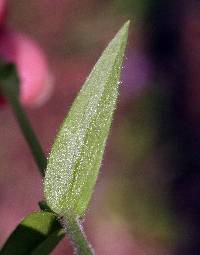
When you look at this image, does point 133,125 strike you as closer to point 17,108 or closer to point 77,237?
point 17,108

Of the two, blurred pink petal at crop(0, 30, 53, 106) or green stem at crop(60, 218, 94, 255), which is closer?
green stem at crop(60, 218, 94, 255)

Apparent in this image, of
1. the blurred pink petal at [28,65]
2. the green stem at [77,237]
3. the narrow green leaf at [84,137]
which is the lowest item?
the green stem at [77,237]

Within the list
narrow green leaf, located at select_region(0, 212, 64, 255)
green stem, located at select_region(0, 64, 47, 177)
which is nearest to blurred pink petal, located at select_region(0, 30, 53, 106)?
green stem, located at select_region(0, 64, 47, 177)

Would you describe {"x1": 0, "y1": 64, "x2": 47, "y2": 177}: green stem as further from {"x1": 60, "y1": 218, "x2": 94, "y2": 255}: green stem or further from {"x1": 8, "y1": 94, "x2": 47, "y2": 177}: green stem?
{"x1": 60, "y1": 218, "x2": 94, "y2": 255}: green stem

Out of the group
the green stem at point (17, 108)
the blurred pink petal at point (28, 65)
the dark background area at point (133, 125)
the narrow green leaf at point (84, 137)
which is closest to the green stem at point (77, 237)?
the narrow green leaf at point (84, 137)

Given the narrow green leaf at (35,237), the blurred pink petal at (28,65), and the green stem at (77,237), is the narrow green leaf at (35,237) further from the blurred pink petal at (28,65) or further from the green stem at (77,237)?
the blurred pink petal at (28,65)

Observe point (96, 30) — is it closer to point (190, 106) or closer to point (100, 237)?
point (190, 106)
